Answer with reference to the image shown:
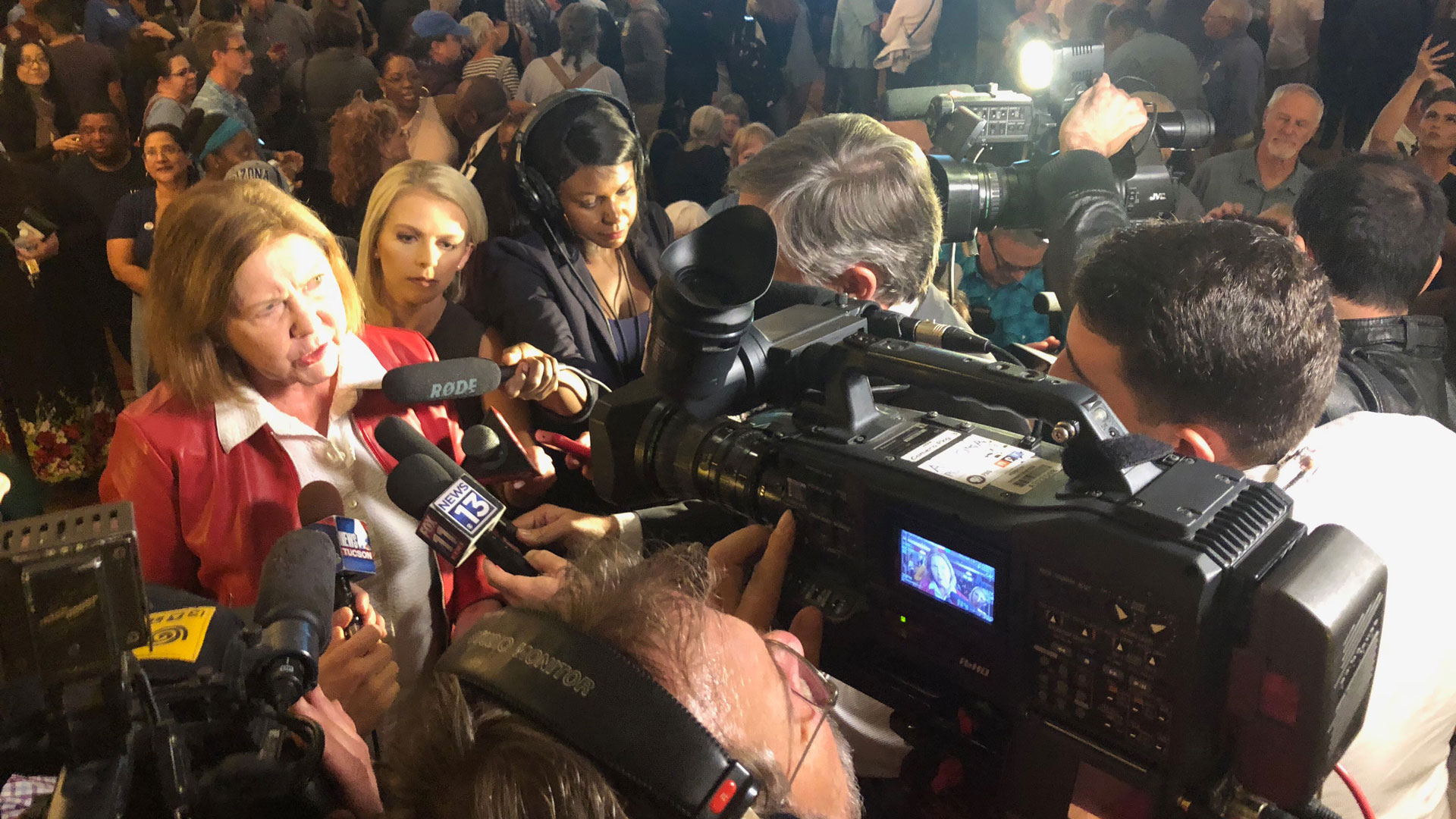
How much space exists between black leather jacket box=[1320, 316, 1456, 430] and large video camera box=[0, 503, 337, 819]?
1546 millimetres

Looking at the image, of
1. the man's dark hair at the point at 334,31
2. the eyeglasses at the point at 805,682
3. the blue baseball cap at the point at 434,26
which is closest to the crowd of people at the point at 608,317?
the eyeglasses at the point at 805,682

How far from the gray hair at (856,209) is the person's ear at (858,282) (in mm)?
14

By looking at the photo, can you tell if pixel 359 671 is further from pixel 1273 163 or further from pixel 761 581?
pixel 1273 163

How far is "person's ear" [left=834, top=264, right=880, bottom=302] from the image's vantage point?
1.41 metres

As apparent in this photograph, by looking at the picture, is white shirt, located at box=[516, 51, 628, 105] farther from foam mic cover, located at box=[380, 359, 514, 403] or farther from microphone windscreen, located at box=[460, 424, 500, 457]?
microphone windscreen, located at box=[460, 424, 500, 457]

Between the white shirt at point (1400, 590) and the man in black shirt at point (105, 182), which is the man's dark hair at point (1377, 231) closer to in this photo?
the white shirt at point (1400, 590)

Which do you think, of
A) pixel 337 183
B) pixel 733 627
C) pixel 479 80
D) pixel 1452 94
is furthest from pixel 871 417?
pixel 479 80

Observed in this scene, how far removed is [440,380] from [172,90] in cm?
278

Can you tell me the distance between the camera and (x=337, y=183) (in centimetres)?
268

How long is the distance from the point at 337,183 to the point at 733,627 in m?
2.41

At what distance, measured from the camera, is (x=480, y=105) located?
3312mm

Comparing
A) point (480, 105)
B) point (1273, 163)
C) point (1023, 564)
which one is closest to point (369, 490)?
point (1023, 564)

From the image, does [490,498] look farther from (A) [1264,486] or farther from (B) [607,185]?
(B) [607,185]

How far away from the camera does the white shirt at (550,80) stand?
3.78m
